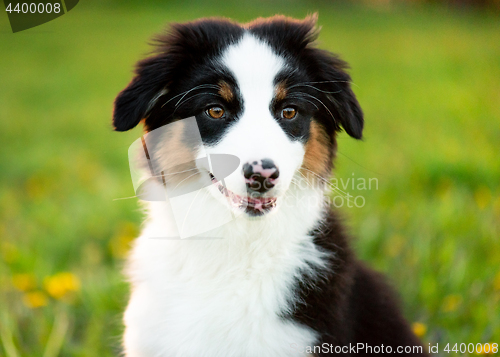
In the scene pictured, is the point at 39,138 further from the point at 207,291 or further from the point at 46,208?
the point at 207,291

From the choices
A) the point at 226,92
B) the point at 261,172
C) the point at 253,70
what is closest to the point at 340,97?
the point at 253,70

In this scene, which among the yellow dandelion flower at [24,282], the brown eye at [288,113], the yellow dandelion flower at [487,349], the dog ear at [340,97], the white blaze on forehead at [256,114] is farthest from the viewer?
the yellow dandelion flower at [24,282]

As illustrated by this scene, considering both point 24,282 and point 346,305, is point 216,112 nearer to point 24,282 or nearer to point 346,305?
point 346,305

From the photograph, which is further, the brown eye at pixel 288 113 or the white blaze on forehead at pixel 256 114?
the brown eye at pixel 288 113

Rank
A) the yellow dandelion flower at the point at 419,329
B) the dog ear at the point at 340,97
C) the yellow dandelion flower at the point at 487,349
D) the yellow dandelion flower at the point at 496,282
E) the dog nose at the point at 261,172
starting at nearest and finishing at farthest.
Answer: the dog nose at the point at 261,172, the dog ear at the point at 340,97, the yellow dandelion flower at the point at 487,349, the yellow dandelion flower at the point at 419,329, the yellow dandelion flower at the point at 496,282

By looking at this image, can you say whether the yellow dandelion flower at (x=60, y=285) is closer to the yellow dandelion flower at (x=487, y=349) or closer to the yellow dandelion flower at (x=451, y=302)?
the yellow dandelion flower at (x=451, y=302)

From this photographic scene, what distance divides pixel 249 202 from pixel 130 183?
11.0 ft

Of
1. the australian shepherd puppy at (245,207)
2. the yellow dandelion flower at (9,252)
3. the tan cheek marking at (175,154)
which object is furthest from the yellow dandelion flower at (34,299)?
the tan cheek marking at (175,154)

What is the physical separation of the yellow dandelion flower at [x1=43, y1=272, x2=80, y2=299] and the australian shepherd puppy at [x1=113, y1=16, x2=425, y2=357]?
1.09m

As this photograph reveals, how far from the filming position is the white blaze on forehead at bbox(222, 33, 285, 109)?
2355 mm

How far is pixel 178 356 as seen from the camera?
2.37m

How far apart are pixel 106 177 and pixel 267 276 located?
154 inches

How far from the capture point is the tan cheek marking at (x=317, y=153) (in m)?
2.59

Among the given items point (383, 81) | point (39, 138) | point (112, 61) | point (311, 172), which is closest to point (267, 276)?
point (311, 172)
